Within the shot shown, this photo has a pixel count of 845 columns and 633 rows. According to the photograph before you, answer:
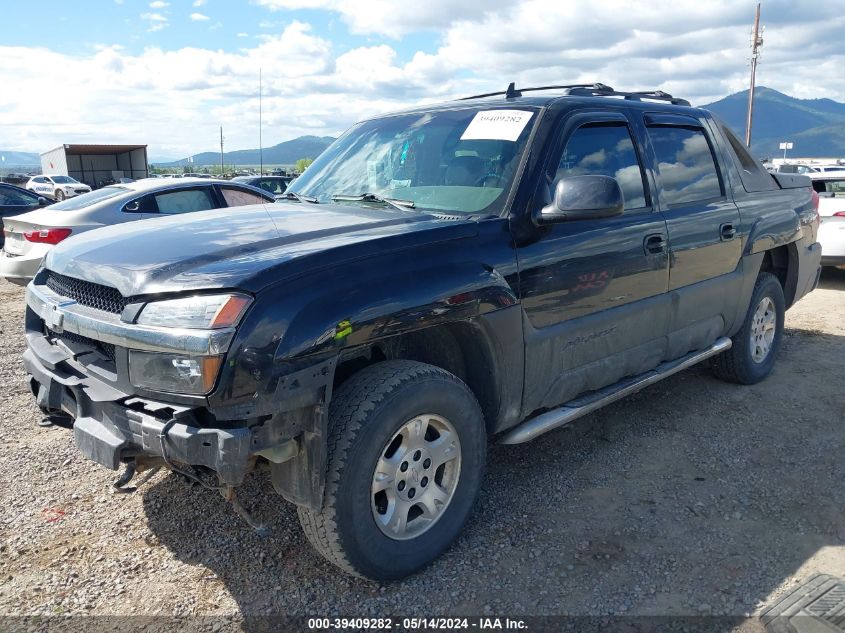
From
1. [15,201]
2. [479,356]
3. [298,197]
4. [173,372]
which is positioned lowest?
[15,201]

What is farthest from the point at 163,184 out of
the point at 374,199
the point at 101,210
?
the point at 374,199

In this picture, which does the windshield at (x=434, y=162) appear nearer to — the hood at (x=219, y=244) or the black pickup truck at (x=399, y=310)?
the black pickup truck at (x=399, y=310)

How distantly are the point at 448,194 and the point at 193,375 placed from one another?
1.62m

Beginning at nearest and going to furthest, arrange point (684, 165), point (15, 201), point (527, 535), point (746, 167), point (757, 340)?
point (527, 535)
point (684, 165)
point (746, 167)
point (757, 340)
point (15, 201)

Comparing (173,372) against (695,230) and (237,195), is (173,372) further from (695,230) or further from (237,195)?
(237,195)

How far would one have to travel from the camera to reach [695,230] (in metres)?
4.17

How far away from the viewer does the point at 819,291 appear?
30.5 ft

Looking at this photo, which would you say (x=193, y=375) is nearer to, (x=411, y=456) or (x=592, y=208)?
(x=411, y=456)

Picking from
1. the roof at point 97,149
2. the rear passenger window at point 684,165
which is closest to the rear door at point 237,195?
the rear passenger window at point 684,165

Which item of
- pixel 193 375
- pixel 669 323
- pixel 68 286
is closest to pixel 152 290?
pixel 193 375

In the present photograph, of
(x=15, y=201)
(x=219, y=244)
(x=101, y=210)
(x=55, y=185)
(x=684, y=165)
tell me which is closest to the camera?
(x=219, y=244)

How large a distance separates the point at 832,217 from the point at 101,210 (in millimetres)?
9230

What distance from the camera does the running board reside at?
129 inches

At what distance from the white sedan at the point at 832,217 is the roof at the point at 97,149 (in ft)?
102
